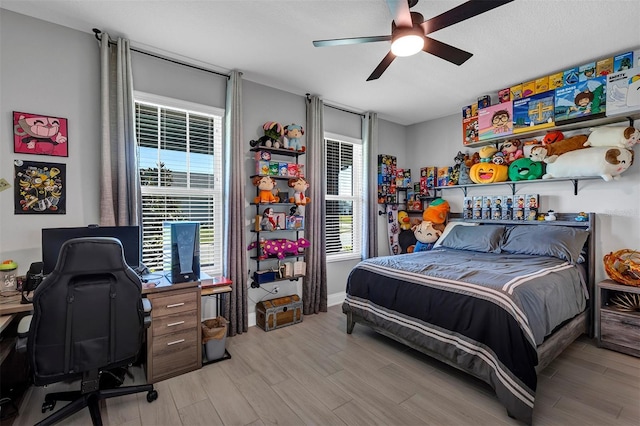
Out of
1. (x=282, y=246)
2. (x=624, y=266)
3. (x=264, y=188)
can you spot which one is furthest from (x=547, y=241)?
(x=264, y=188)

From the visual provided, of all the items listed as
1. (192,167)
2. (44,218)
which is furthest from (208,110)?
(44,218)

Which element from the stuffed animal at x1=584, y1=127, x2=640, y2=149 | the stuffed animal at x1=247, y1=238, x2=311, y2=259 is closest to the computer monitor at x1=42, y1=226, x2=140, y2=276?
the stuffed animal at x1=247, y1=238, x2=311, y2=259

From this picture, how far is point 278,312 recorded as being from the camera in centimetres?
325

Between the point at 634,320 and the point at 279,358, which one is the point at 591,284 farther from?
the point at 279,358

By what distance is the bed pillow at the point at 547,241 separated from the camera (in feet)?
9.55

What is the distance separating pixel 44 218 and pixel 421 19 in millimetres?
3094

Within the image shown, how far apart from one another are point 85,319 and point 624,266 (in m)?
4.20

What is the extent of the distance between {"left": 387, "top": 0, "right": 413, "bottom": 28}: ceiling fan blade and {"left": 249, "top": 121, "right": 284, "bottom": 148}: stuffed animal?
1.74m

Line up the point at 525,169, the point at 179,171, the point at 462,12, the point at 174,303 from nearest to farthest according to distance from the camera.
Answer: the point at 462,12 < the point at 174,303 < the point at 179,171 < the point at 525,169

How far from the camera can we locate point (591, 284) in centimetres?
300

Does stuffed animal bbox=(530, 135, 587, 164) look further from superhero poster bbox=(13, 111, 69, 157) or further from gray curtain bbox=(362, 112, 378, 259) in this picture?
superhero poster bbox=(13, 111, 69, 157)

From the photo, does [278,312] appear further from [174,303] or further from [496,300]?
[496,300]

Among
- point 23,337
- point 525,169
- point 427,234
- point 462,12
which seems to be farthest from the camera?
point 427,234

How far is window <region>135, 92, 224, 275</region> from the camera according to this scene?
277cm
